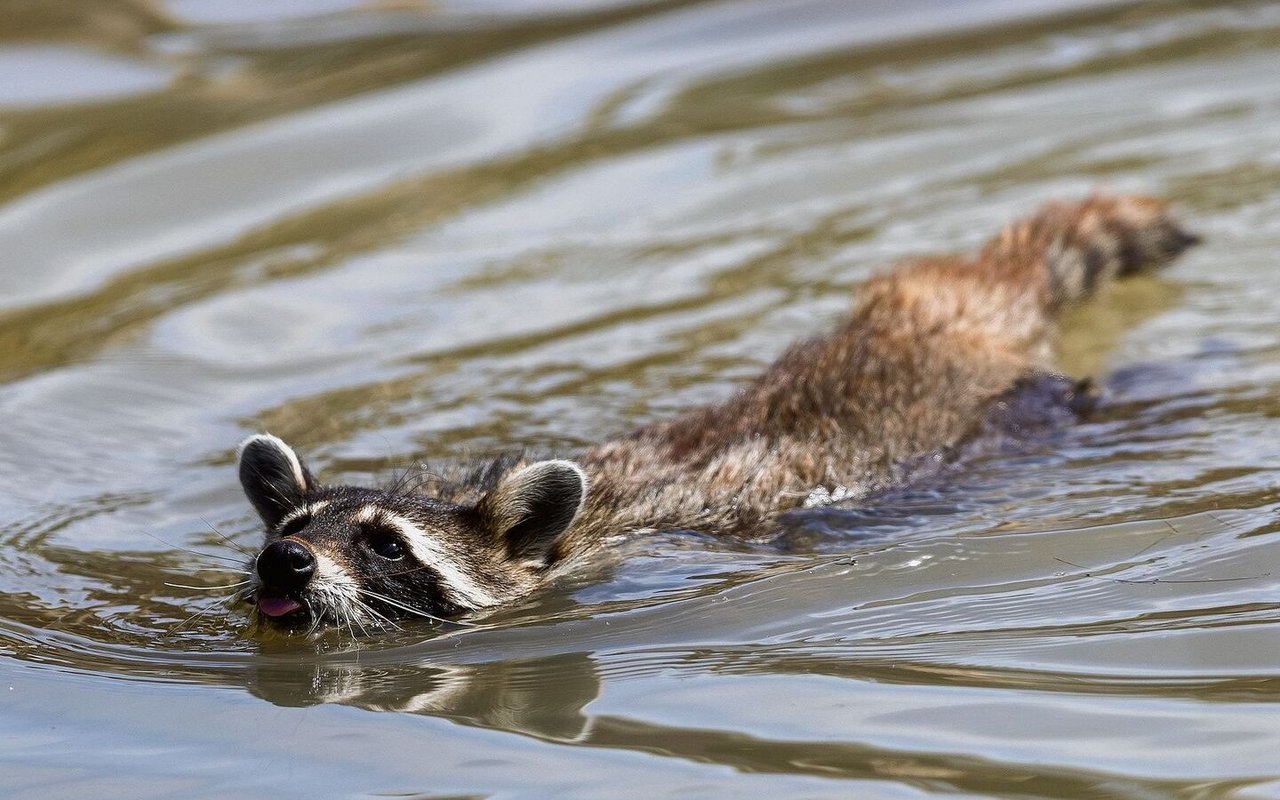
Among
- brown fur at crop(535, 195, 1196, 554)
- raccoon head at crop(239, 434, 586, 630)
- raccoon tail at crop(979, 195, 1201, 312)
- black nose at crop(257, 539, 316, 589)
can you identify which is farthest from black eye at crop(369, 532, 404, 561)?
raccoon tail at crop(979, 195, 1201, 312)

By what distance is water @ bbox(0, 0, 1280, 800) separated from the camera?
5.46 metres

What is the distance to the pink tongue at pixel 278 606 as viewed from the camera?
641 centimetres

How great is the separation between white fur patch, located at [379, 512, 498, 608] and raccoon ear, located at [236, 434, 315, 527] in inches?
21.0

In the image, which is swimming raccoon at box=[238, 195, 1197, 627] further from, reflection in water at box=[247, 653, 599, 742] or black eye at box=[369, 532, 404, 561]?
reflection in water at box=[247, 653, 599, 742]

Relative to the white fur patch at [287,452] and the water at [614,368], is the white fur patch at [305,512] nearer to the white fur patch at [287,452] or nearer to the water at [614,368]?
the white fur patch at [287,452]

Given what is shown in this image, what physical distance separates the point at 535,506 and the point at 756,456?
1.29 m

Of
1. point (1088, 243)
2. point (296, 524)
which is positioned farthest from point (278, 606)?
point (1088, 243)

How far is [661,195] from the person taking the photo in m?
13.1

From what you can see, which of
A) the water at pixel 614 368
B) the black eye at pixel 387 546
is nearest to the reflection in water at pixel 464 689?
the water at pixel 614 368

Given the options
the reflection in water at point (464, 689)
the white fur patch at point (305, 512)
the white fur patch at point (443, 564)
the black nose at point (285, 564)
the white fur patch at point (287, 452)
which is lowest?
the reflection in water at point (464, 689)

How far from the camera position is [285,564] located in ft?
20.6

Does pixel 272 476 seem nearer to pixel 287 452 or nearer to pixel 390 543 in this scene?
pixel 287 452

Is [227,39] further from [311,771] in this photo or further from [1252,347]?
[311,771]

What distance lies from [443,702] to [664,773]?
1.06 metres
